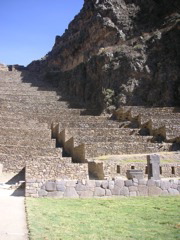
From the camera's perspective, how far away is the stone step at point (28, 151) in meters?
25.3

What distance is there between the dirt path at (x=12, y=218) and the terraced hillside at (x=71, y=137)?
509 cm

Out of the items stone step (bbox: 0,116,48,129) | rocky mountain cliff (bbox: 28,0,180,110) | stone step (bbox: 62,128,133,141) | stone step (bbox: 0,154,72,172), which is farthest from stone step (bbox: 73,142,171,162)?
rocky mountain cliff (bbox: 28,0,180,110)

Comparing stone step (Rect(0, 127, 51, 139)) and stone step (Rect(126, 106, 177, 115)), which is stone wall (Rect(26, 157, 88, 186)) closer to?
stone step (Rect(0, 127, 51, 139))

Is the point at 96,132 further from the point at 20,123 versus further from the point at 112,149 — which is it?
the point at 20,123

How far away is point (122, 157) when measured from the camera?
83.3 feet

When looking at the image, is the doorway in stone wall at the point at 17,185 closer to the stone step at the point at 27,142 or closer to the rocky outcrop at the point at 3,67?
the stone step at the point at 27,142

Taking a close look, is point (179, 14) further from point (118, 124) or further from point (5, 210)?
point (5, 210)

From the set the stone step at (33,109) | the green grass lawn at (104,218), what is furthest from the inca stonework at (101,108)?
the green grass lawn at (104,218)

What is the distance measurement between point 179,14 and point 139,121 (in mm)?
21807

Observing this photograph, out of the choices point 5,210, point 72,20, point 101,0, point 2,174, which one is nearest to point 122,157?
point 2,174

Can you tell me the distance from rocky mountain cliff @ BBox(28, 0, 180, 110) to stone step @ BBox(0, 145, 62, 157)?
51.7ft

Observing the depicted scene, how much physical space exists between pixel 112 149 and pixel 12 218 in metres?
16.8

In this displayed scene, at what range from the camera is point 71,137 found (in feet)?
91.6

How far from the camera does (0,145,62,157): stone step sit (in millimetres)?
25266
